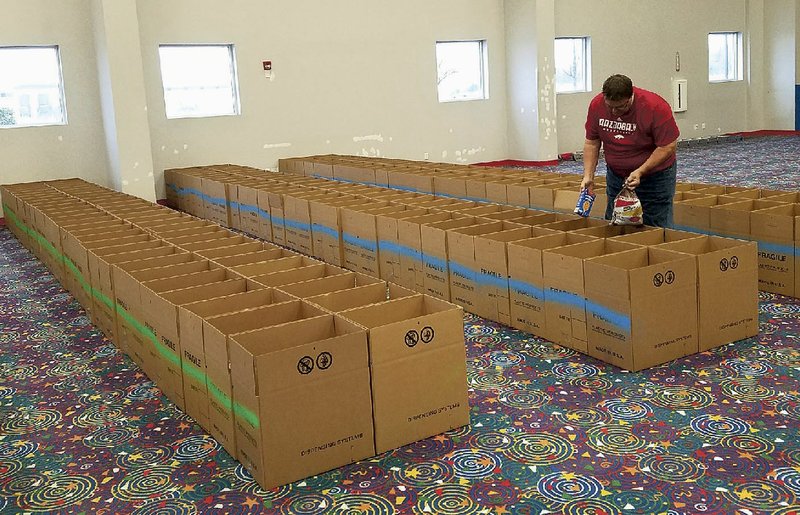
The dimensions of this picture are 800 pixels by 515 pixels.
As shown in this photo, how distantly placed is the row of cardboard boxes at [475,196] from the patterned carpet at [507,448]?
767mm

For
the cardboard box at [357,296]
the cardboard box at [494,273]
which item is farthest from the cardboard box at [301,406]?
the cardboard box at [494,273]

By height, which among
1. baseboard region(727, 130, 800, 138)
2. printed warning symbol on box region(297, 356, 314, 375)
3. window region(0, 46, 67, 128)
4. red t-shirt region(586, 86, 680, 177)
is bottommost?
printed warning symbol on box region(297, 356, 314, 375)

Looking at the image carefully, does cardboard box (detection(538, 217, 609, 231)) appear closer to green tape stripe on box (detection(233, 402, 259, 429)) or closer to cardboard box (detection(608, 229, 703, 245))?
cardboard box (detection(608, 229, 703, 245))

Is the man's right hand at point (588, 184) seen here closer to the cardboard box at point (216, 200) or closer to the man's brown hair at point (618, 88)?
the man's brown hair at point (618, 88)

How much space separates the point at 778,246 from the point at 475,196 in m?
3.10

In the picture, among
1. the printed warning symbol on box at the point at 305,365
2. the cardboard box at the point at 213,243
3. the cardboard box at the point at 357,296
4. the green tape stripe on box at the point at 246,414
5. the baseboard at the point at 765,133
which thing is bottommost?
the green tape stripe on box at the point at 246,414

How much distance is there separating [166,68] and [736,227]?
8.03 metres

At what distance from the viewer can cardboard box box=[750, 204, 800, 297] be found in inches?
181

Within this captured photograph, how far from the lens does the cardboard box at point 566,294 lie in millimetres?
3812

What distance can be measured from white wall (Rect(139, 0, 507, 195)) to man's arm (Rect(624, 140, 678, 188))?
7633mm

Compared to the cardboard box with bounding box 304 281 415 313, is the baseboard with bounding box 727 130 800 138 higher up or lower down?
higher up

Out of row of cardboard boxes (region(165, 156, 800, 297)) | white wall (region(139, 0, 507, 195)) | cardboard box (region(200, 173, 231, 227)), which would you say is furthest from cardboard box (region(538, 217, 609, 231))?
white wall (region(139, 0, 507, 195))

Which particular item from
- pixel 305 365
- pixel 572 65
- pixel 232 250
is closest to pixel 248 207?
pixel 232 250

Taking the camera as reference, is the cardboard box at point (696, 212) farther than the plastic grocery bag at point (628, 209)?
Yes
